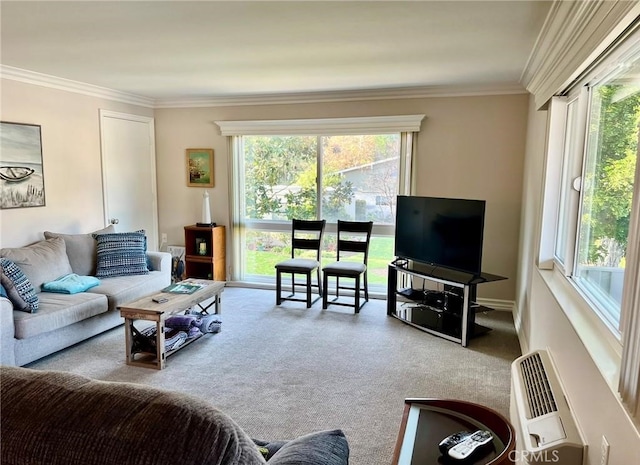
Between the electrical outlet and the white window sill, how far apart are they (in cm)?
19

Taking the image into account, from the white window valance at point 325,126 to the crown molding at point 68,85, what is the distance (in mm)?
1016

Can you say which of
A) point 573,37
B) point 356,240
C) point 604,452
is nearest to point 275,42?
point 573,37

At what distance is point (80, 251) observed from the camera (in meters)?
4.31

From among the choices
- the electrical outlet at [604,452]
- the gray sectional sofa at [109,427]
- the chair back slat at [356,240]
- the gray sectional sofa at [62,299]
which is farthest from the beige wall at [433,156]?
the gray sectional sofa at [109,427]

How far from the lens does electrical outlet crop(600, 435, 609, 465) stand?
1405 millimetres

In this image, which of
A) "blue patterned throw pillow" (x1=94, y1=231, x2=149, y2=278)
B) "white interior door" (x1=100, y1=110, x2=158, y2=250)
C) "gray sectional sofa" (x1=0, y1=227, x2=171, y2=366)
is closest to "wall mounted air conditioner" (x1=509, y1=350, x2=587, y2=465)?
"gray sectional sofa" (x1=0, y1=227, x2=171, y2=366)

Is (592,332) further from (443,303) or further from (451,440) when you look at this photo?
(443,303)

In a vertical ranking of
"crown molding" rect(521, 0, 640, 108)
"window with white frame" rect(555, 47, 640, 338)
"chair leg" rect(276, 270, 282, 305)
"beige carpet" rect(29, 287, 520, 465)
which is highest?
"crown molding" rect(521, 0, 640, 108)

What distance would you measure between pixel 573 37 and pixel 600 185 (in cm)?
78

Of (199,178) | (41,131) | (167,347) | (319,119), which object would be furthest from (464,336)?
(41,131)

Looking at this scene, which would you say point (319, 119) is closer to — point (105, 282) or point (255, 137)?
point (255, 137)

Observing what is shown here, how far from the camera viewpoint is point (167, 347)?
134 inches

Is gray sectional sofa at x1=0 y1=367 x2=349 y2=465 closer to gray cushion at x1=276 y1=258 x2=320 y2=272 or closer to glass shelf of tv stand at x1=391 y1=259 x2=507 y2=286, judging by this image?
glass shelf of tv stand at x1=391 y1=259 x2=507 y2=286

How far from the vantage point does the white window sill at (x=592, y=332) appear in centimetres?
151
